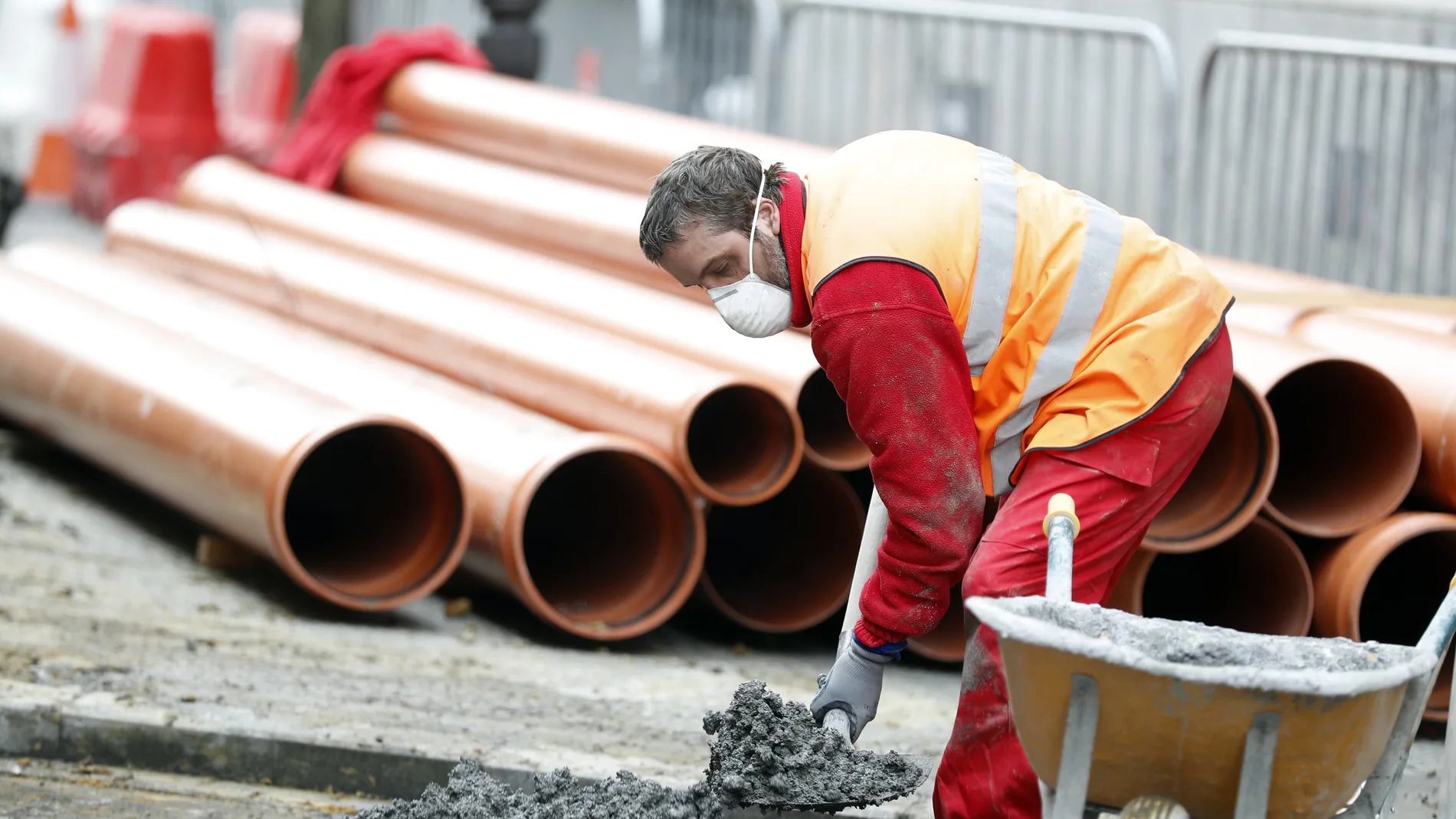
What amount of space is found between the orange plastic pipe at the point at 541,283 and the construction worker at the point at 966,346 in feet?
A: 6.71

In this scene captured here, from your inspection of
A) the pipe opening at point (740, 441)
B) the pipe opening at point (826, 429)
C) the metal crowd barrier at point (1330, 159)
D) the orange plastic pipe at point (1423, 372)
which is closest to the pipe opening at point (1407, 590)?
the orange plastic pipe at point (1423, 372)

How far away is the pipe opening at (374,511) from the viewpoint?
5.29 meters

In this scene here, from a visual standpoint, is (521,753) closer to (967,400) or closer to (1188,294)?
(967,400)

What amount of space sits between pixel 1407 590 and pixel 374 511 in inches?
143

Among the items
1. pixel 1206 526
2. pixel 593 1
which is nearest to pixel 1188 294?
pixel 1206 526

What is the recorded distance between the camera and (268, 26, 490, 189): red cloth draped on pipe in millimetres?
8125

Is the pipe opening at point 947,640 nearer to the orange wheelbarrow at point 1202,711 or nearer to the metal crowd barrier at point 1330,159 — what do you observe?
the orange wheelbarrow at point 1202,711

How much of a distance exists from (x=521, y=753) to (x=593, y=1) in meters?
11.4

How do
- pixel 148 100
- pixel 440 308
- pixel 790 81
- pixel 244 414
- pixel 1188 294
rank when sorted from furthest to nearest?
pixel 148 100 → pixel 790 81 → pixel 440 308 → pixel 244 414 → pixel 1188 294

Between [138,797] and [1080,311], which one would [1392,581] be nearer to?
[1080,311]

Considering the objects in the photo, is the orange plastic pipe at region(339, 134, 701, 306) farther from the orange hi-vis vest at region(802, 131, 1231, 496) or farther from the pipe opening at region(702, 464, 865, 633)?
the orange hi-vis vest at region(802, 131, 1231, 496)

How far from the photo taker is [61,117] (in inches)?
522

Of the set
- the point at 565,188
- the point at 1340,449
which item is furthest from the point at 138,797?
the point at 1340,449

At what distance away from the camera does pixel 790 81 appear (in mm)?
8438
